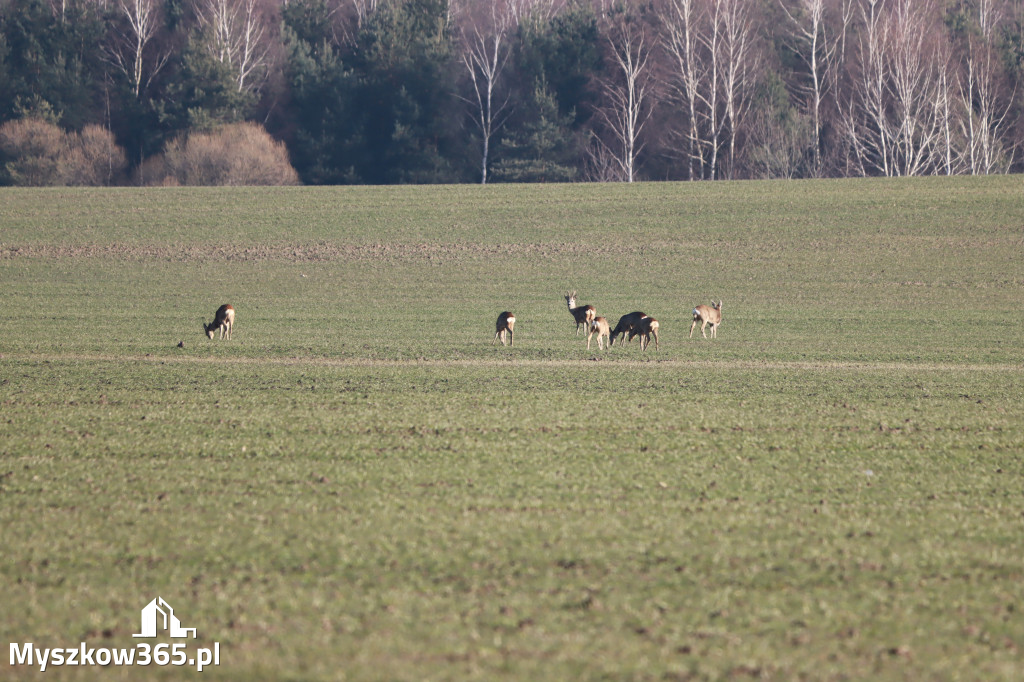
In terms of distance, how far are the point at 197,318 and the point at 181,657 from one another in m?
24.9

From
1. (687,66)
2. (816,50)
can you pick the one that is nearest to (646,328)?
(687,66)

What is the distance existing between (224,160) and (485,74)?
20696 millimetres

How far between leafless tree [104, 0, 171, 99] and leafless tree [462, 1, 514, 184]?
22.0m

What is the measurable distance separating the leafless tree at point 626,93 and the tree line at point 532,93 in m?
0.17

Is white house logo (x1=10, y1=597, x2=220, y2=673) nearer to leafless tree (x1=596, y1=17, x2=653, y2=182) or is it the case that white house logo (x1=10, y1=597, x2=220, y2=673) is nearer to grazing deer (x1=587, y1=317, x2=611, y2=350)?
grazing deer (x1=587, y1=317, x2=611, y2=350)

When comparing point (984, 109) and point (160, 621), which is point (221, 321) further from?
point (984, 109)

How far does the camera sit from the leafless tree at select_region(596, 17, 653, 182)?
72125 mm

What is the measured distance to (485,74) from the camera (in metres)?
75.6

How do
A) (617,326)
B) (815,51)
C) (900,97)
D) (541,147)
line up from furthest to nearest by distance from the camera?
(815,51)
(541,147)
(900,97)
(617,326)

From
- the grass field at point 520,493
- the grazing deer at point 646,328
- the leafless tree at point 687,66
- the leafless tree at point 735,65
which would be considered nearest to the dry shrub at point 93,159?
the leafless tree at point 687,66

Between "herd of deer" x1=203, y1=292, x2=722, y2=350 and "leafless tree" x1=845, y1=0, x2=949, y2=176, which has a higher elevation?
"leafless tree" x1=845, y1=0, x2=949, y2=176

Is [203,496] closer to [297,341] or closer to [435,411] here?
[435,411]

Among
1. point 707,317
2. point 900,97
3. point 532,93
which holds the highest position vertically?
point 532,93

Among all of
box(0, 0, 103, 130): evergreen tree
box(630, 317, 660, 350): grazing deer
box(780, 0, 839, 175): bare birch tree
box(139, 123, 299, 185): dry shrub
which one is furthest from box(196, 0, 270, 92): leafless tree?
box(630, 317, 660, 350): grazing deer
